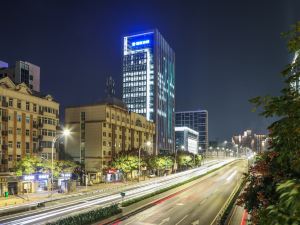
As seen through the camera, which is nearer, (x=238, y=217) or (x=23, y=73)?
(x=238, y=217)

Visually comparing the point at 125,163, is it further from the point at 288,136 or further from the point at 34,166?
the point at 288,136

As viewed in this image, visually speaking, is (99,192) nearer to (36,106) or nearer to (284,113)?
(36,106)

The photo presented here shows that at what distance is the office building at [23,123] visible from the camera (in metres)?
71.6

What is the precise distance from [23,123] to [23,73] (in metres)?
35.8

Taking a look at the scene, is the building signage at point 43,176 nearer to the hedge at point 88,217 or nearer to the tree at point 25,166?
the tree at point 25,166

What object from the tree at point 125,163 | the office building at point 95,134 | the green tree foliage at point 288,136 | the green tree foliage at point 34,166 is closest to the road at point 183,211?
the green tree foliage at point 34,166

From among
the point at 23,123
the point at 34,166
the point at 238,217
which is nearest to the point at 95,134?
the point at 23,123

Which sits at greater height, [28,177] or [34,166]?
[34,166]

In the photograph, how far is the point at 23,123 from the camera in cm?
7694

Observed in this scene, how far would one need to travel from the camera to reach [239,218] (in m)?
47.6

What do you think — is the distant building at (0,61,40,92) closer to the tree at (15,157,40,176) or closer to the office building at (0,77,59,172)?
the office building at (0,77,59,172)

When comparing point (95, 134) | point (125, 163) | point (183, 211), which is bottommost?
point (183, 211)

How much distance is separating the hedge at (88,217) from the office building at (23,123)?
34413mm

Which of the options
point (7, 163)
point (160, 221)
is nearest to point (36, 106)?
point (7, 163)
